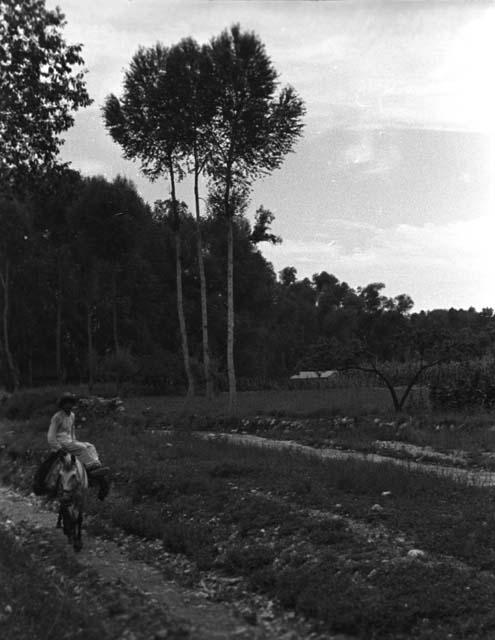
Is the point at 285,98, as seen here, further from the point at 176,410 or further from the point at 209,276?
the point at 209,276

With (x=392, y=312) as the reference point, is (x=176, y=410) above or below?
below

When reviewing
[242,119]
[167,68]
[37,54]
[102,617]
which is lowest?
[102,617]

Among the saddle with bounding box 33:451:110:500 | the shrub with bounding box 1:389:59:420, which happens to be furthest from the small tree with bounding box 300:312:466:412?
the saddle with bounding box 33:451:110:500

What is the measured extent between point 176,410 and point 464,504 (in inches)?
1028

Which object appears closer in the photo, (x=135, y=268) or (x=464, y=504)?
(x=464, y=504)

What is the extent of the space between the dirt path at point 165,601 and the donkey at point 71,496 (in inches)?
12.6

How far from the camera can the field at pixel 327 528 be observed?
7.98 m

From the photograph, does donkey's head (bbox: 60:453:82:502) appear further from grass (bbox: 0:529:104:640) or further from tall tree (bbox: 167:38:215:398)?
tall tree (bbox: 167:38:215:398)

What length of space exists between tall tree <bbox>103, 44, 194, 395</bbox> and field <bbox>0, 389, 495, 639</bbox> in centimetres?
2593

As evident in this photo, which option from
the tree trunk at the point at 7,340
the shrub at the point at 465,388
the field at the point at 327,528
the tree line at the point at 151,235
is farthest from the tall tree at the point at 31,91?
the tree trunk at the point at 7,340

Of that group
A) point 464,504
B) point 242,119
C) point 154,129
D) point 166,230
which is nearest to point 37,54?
point 464,504

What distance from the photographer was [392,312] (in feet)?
478

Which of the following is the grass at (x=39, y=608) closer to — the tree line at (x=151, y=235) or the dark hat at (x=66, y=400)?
the dark hat at (x=66, y=400)

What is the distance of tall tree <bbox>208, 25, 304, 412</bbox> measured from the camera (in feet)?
130
